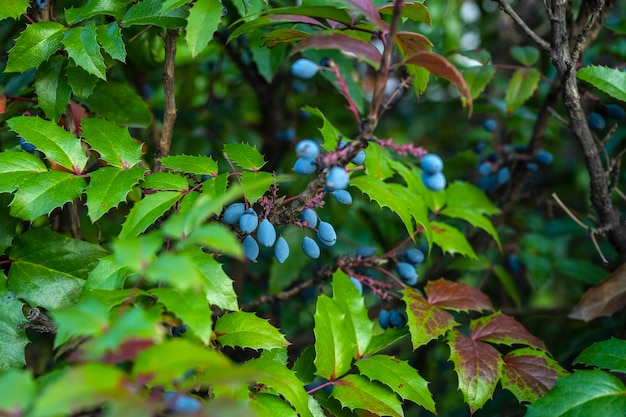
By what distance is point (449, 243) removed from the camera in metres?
1.54

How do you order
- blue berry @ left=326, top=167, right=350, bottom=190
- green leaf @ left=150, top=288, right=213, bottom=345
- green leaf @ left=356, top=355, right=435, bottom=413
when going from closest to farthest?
green leaf @ left=150, top=288, right=213, bottom=345 < blue berry @ left=326, top=167, right=350, bottom=190 < green leaf @ left=356, top=355, right=435, bottom=413

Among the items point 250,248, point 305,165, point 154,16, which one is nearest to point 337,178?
point 305,165

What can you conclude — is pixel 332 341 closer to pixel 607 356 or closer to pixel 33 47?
pixel 607 356

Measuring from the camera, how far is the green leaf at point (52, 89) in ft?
4.29

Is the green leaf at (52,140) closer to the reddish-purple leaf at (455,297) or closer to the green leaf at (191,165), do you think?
the green leaf at (191,165)

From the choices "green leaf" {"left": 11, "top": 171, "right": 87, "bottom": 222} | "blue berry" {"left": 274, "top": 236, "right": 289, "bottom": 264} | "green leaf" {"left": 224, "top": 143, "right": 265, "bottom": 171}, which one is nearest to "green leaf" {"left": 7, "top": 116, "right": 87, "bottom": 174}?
"green leaf" {"left": 11, "top": 171, "right": 87, "bottom": 222}

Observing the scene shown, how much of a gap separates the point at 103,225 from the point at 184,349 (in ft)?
3.92

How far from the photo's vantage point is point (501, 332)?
1.39 meters

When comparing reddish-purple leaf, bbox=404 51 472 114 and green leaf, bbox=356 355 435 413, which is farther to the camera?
green leaf, bbox=356 355 435 413

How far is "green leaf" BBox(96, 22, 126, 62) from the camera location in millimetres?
1230

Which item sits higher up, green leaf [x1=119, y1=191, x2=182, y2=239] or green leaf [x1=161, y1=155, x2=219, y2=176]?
green leaf [x1=161, y1=155, x2=219, y2=176]

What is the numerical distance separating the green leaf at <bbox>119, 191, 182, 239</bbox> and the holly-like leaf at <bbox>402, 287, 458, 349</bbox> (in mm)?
516

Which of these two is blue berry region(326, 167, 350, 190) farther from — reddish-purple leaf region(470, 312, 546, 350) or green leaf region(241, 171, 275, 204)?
reddish-purple leaf region(470, 312, 546, 350)

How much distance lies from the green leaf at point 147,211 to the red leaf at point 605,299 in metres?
0.93
